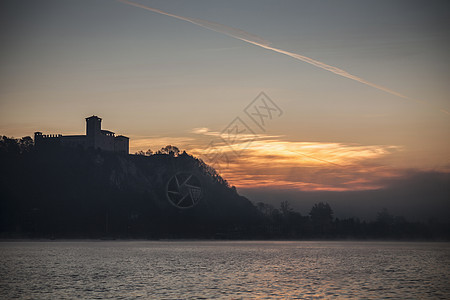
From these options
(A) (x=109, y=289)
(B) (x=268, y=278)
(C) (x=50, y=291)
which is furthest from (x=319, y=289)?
(C) (x=50, y=291)

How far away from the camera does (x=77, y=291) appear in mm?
52844

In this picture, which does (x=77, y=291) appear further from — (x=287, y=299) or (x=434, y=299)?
(x=434, y=299)

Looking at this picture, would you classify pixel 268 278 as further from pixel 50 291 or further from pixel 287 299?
pixel 50 291

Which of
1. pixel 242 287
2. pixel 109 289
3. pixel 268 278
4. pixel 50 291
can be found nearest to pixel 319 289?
pixel 242 287

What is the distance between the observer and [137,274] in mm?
74062

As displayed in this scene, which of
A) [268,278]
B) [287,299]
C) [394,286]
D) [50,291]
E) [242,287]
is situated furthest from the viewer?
[268,278]

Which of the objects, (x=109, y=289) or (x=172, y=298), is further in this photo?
(x=109, y=289)

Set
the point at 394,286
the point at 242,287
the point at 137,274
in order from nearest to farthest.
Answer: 1. the point at 242,287
2. the point at 394,286
3. the point at 137,274

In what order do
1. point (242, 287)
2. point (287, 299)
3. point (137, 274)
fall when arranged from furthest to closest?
point (137, 274) < point (242, 287) < point (287, 299)

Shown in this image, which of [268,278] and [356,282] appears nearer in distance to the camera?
[356,282]

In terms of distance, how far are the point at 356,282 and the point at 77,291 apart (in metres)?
35.0

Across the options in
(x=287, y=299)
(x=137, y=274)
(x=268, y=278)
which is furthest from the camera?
(x=137, y=274)

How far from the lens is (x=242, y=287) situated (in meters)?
57.0

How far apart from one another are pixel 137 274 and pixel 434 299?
138ft
